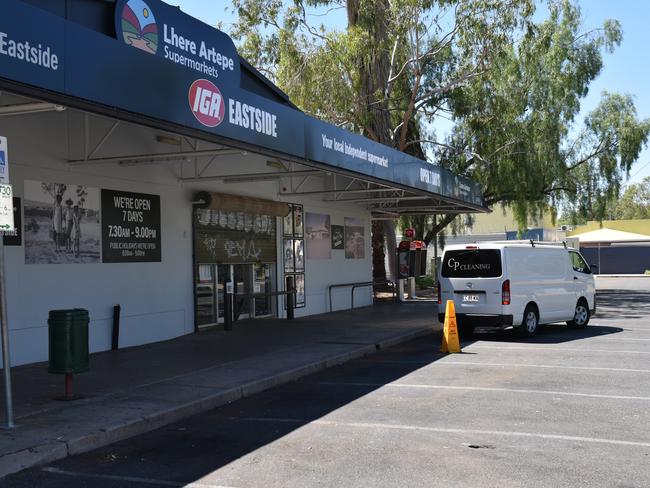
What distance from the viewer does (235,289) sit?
17.1m

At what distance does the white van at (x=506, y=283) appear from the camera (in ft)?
46.0

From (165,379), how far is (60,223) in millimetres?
3804

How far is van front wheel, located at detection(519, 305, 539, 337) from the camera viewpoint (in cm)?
1445

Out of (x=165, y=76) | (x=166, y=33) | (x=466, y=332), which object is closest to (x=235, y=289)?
(x=466, y=332)

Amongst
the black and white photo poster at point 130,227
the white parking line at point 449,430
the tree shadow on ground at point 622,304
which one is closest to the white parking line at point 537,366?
the white parking line at point 449,430

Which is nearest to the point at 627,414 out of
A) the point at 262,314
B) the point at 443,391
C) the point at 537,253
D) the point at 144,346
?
the point at 443,391

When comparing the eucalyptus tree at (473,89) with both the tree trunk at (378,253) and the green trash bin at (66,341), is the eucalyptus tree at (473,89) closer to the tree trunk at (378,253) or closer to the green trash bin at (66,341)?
the tree trunk at (378,253)

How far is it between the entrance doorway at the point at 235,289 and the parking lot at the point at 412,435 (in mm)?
5350

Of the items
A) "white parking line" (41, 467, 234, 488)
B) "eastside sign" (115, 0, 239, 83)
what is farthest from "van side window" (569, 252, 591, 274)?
"white parking line" (41, 467, 234, 488)

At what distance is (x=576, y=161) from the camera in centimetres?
3159

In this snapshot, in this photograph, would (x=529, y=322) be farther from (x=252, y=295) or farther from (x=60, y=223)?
(x=60, y=223)

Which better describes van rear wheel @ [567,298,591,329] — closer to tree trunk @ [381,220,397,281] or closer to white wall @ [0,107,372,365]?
white wall @ [0,107,372,365]

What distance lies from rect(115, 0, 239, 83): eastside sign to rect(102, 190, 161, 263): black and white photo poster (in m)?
2.77

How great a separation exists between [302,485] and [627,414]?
4246mm
